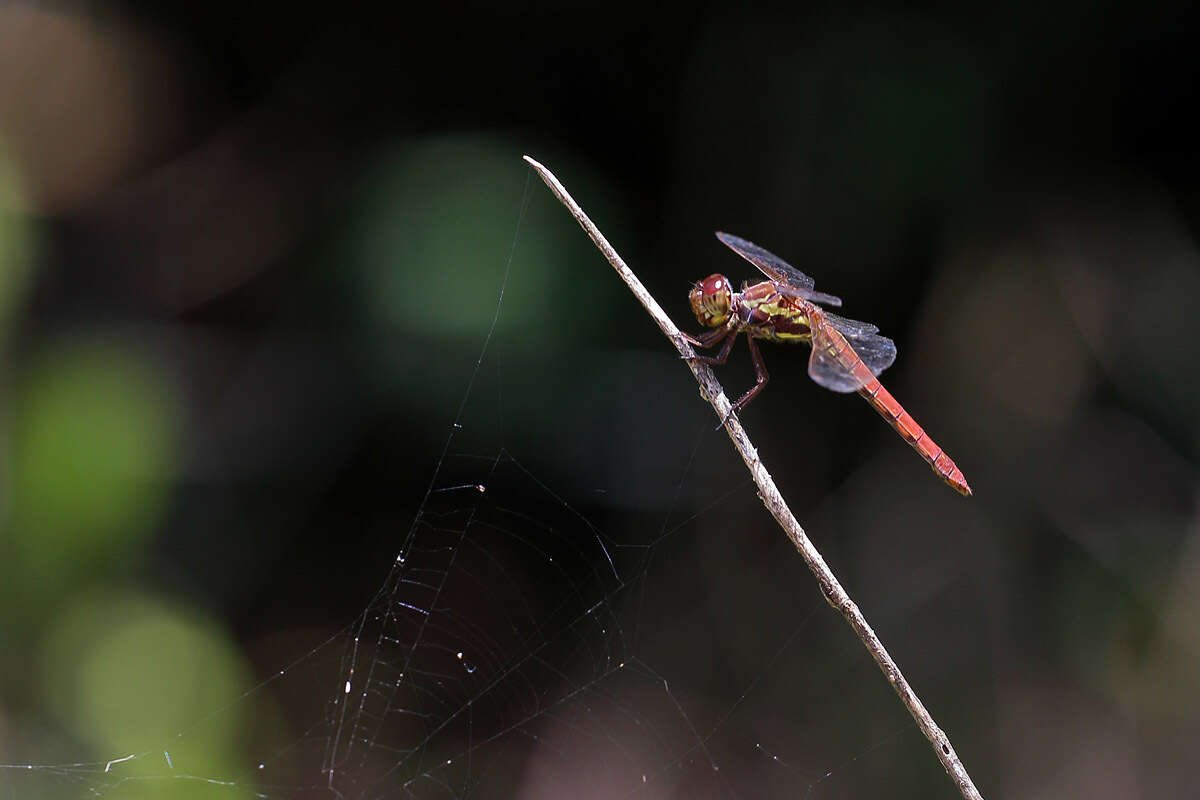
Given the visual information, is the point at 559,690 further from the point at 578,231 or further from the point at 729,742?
the point at 578,231

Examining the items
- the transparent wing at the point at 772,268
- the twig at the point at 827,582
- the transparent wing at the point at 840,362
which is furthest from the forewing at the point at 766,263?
the twig at the point at 827,582

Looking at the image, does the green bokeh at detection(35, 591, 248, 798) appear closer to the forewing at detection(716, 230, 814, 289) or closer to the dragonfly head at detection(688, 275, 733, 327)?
the dragonfly head at detection(688, 275, 733, 327)

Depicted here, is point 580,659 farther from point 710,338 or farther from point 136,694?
point 710,338

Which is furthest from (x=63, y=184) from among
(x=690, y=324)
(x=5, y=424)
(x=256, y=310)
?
(x=690, y=324)

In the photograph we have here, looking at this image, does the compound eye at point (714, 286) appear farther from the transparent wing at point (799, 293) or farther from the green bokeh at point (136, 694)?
the green bokeh at point (136, 694)

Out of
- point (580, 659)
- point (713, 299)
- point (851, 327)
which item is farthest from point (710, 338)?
point (580, 659)
